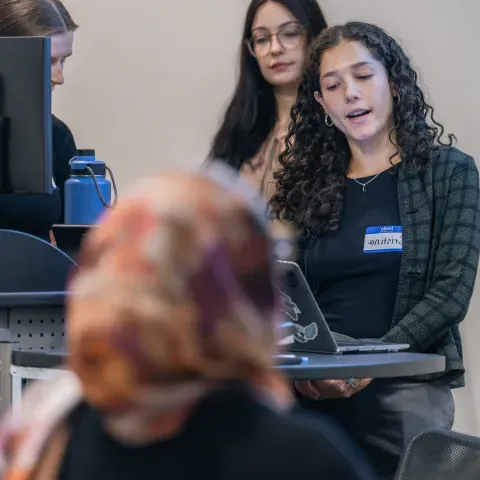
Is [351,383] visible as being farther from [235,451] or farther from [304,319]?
[235,451]

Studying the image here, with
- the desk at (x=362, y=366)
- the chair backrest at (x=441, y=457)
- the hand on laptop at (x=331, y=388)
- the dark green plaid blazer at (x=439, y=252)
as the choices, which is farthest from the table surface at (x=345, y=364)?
the dark green plaid blazer at (x=439, y=252)

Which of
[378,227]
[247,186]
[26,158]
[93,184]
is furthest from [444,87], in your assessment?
[247,186]

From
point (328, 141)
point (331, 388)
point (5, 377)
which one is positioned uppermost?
point (328, 141)

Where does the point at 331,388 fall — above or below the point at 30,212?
below

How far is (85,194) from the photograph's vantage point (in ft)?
7.58

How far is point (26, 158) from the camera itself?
2.11m

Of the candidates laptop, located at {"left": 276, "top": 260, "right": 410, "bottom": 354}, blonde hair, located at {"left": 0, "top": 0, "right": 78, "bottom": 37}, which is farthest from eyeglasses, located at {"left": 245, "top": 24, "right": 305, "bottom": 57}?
laptop, located at {"left": 276, "top": 260, "right": 410, "bottom": 354}

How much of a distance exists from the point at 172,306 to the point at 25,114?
1.62 m

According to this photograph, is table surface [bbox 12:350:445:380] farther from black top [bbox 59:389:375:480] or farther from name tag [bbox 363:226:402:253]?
black top [bbox 59:389:375:480]

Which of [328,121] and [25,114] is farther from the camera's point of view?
[328,121]

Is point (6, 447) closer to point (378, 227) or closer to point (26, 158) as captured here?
point (26, 158)

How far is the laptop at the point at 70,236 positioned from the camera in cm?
216

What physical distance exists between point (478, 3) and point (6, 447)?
2994 millimetres

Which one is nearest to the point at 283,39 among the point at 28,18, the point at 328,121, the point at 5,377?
the point at 328,121
